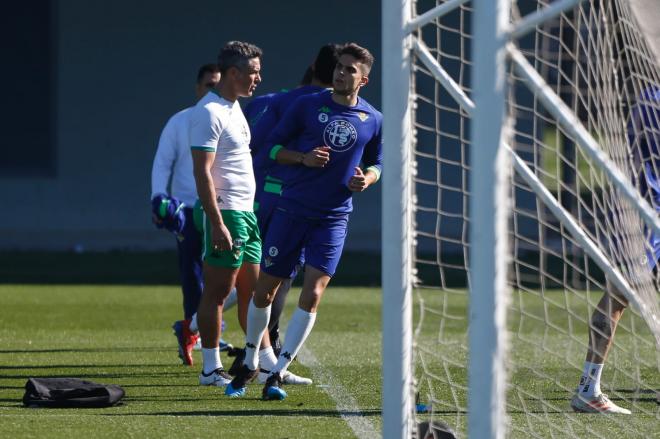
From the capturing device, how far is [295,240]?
7.47 meters

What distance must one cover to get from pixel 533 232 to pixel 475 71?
1426 cm

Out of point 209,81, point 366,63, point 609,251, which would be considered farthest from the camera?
point 209,81

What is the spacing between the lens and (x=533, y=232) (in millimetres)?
18062

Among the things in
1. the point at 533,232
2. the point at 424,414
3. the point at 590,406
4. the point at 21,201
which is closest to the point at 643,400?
the point at 590,406

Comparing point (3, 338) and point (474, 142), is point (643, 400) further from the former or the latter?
point (3, 338)

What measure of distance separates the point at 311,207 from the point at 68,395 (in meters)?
1.72

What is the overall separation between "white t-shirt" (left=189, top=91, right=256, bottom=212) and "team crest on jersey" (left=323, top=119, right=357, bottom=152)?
1.66 ft

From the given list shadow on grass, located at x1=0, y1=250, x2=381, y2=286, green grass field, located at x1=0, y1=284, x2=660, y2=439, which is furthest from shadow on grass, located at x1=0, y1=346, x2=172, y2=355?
shadow on grass, located at x1=0, y1=250, x2=381, y2=286

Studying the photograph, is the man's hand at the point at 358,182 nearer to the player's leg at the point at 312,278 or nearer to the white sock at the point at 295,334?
the player's leg at the point at 312,278

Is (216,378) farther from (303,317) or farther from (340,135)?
(340,135)

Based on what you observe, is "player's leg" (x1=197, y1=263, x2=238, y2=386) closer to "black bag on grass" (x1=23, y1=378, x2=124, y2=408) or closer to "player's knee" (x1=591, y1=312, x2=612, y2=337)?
"black bag on grass" (x1=23, y1=378, x2=124, y2=408)

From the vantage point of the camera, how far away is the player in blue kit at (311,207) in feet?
24.2

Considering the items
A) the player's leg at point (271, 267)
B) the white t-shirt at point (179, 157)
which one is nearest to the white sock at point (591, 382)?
the player's leg at point (271, 267)

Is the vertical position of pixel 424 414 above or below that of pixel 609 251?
below
